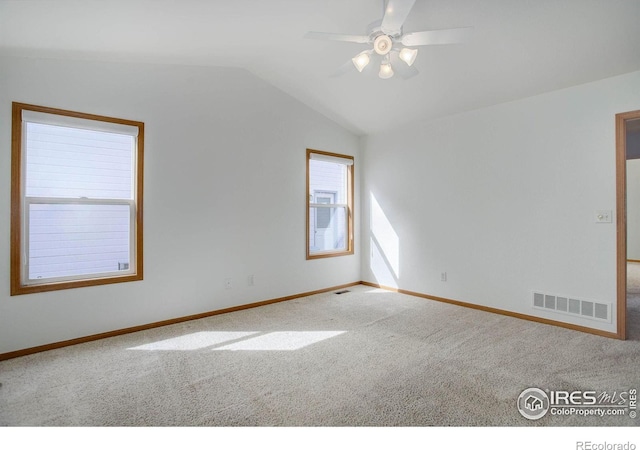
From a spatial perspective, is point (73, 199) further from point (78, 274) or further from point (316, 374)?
point (316, 374)

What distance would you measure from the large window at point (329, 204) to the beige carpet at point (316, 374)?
159 centimetres

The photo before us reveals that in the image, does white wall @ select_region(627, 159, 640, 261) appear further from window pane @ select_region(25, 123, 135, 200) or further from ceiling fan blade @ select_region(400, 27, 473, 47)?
window pane @ select_region(25, 123, 135, 200)

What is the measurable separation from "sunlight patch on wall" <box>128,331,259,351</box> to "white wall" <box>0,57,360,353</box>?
1.62 feet

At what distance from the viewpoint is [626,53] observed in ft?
8.73

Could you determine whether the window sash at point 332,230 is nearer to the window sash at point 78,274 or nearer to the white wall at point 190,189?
the white wall at point 190,189

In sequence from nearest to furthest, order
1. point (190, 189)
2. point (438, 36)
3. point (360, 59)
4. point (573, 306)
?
point (438, 36) < point (360, 59) < point (573, 306) < point (190, 189)

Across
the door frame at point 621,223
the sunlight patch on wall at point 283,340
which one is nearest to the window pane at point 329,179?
the sunlight patch on wall at point 283,340

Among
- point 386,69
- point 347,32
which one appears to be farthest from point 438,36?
point 347,32

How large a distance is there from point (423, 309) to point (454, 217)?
1234 millimetres

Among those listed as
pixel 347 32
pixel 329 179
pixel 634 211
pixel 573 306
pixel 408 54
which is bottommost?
pixel 573 306

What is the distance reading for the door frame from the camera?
2.90 metres

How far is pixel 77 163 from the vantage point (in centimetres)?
295

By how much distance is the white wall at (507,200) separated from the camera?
3.07 metres

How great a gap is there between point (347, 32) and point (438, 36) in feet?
3.32
